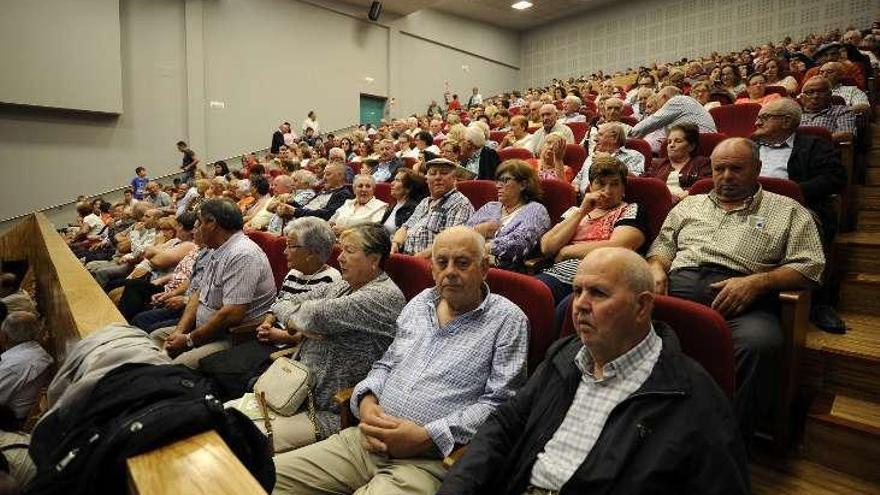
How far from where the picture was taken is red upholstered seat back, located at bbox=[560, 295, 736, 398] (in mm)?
801

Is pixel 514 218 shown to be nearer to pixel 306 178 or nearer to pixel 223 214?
pixel 223 214

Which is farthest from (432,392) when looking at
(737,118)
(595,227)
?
(737,118)

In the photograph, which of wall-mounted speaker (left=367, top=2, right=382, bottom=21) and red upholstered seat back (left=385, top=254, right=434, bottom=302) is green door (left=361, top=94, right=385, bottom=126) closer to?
wall-mounted speaker (left=367, top=2, right=382, bottom=21)

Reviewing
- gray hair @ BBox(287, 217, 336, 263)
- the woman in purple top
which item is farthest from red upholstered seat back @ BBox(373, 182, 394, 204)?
gray hair @ BBox(287, 217, 336, 263)

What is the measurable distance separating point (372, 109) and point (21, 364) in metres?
7.28

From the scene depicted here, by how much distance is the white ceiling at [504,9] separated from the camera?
8.14 metres

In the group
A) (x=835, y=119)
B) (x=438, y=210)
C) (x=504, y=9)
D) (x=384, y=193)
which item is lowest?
(x=438, y=210)

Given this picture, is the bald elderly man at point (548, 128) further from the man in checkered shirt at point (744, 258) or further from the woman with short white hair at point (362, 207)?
the man in checkered shirt at point (744, 258)

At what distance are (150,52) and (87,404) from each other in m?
6.79

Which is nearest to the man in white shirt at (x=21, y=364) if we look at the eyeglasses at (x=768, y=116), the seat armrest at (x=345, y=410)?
the seat armrest at (x=345, y=410)

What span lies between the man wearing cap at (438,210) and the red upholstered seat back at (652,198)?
0.57 metres

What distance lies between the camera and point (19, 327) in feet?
5.36

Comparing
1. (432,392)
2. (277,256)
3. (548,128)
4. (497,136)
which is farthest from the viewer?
(497,136)

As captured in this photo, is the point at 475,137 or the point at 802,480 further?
the point at 475,137
